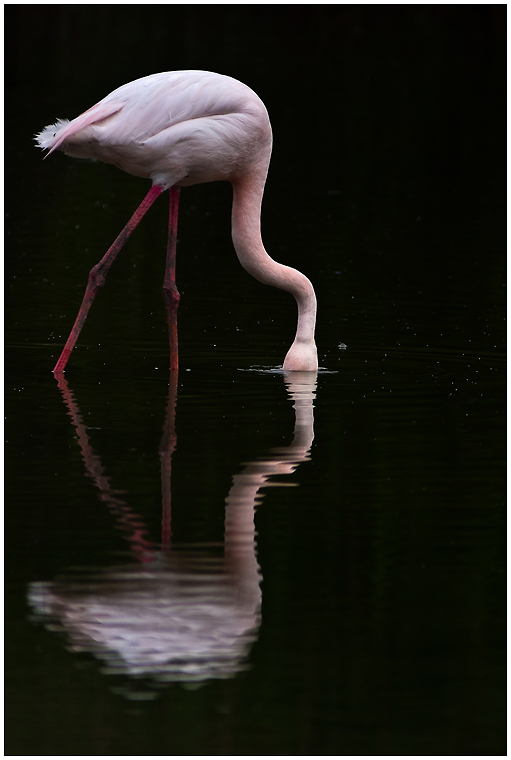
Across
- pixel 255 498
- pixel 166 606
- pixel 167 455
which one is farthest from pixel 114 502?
pixel 166 606

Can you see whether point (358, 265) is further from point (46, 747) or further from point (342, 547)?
point (46, 747)

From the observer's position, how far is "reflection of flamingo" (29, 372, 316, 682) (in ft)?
16.1

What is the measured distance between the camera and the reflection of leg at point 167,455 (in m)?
6.22

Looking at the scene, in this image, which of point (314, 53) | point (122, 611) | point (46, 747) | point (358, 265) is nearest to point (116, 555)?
point (122, 611)

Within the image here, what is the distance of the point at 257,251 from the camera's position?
10398 mm

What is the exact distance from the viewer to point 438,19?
55.5m

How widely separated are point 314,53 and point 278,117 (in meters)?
16.2

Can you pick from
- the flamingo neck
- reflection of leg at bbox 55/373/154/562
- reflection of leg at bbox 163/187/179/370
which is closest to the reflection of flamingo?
reflection of leg at bbox 55/373/154/562

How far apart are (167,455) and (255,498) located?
0.92 meters

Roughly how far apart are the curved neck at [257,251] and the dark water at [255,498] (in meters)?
0.40

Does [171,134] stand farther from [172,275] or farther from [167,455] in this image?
[167,455]

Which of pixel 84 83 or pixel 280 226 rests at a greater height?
pixel 84 83

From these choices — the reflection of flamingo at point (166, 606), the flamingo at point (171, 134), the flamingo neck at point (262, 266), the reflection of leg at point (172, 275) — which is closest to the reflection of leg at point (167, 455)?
the reflection of flamingo at point (166, 606)

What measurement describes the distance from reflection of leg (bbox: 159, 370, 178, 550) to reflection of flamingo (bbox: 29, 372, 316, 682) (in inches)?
0.7
